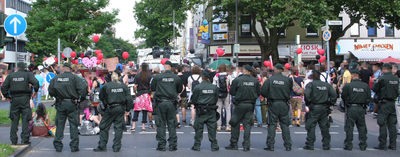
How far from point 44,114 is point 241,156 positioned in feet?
17.2

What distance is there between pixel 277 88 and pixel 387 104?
2.34 m

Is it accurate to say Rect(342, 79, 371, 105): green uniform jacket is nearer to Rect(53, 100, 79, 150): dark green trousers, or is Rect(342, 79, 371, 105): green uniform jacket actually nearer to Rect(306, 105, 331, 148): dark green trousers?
Rect(306, 105, 331, 148): dark green trousers

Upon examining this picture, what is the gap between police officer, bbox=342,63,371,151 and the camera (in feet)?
34.1

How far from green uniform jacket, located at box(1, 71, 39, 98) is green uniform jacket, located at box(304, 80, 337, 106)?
216 inches

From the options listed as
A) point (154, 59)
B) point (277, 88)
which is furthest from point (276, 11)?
point (277, 88)

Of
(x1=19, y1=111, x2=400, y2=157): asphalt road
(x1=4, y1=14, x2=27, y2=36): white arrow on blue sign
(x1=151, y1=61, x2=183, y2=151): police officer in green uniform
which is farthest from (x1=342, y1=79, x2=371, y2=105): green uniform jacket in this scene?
(x1=4, y1=14, x2=27, y2=36): white arrow on blue sign

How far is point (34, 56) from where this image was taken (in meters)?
61.0

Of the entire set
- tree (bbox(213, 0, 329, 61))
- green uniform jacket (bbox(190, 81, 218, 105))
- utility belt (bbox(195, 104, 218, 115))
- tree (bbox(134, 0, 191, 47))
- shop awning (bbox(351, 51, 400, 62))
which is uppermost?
tree (bbox(134, 0, 191, 47))

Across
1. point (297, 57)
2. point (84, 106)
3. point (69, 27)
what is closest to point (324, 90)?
point (84, 106)

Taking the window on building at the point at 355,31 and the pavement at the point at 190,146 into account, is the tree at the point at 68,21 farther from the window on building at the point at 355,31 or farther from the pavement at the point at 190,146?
the pavement at the point at 190,146

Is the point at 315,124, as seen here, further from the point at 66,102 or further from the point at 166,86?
the point at 66,102

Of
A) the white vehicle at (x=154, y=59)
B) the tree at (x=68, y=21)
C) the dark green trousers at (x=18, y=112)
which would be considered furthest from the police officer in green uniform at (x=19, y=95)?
the tree at (x=68, y=21)

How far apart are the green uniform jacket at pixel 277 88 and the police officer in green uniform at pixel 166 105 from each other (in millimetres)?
1790

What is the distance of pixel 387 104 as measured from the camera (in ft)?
35.1
